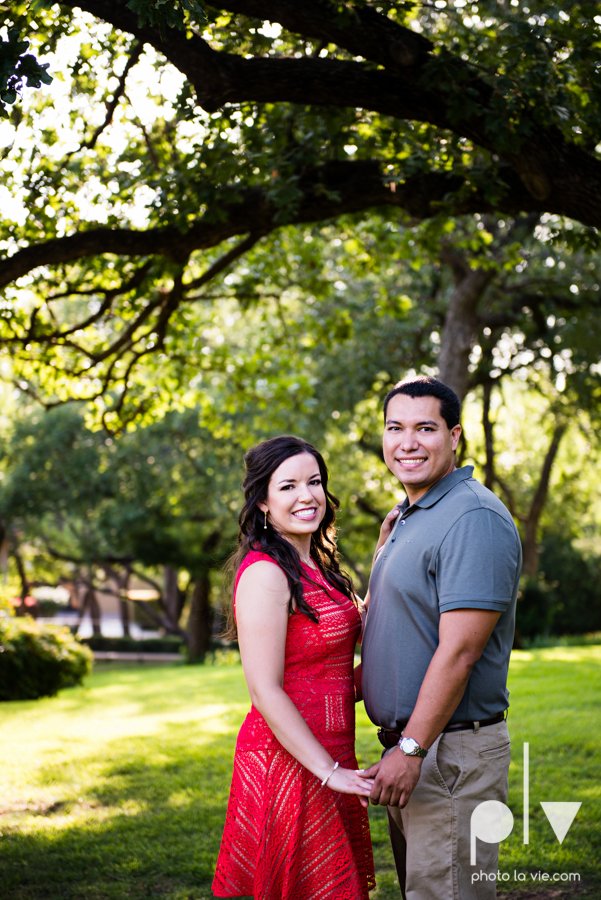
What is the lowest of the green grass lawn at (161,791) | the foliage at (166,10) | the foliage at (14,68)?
the green grass lawn at (161,791)

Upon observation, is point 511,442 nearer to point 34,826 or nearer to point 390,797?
point 34,826

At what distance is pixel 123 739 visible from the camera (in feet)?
25.5

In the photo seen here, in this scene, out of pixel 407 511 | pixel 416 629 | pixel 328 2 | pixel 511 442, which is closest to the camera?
pixel 416 629

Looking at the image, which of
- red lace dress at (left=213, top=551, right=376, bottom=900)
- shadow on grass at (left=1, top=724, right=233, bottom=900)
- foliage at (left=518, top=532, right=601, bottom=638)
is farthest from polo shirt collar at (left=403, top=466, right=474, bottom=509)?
foliage at (left=518, top=532, right=601, bottom=638)

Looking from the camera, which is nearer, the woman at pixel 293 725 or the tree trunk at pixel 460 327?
the woman at pixel 293 725

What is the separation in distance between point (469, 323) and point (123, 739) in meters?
7.30

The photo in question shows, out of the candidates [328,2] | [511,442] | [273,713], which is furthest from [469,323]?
[511,442]

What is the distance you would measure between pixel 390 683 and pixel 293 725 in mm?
397

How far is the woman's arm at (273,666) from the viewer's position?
8.10 ft

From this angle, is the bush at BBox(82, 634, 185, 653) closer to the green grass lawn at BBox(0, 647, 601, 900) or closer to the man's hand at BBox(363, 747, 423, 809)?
the green grass lawn at BBox(0, 647, 601, 900)

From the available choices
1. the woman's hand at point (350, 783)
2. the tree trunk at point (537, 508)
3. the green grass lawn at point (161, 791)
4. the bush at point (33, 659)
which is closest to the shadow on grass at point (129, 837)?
the green grass lawn at point (161, 791)

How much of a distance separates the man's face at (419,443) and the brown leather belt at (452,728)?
829 millimetres

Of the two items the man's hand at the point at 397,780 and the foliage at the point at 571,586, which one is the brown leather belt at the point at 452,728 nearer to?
the man's hand at the point at 397,780

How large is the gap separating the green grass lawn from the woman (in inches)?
69.4
